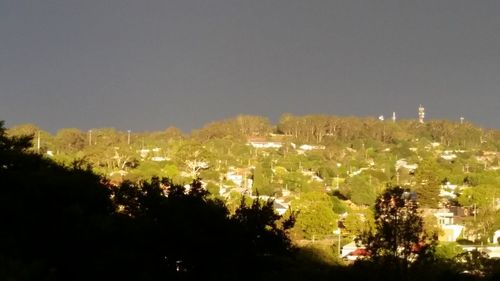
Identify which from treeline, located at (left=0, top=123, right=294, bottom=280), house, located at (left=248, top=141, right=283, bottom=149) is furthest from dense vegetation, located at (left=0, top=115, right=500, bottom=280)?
house, located at (left=248, top=141, right=283, bottom=149)

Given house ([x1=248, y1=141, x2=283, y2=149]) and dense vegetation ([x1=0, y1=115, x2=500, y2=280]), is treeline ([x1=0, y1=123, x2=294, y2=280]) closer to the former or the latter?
dense vegetation ([x1=0, y1=115, x2=500, y2=280])

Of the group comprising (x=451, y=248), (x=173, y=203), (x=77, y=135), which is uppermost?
(x=77, y=135)

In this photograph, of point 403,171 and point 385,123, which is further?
point 385,123

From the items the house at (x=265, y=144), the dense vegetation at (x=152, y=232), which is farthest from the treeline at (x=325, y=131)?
the dense vegetation at (x=152, y=232)

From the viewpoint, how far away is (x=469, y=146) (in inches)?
4675

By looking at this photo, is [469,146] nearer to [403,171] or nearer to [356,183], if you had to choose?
[403,171]

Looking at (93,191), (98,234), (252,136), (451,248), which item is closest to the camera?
(98,234)

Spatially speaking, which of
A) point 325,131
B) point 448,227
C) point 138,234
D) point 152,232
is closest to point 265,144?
point 325,131

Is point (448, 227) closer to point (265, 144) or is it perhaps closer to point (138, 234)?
point (138, 234)

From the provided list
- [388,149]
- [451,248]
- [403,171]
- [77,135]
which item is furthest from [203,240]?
[388,149]

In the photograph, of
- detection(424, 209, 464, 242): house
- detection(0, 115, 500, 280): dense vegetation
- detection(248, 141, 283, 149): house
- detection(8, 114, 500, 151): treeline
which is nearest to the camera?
detection(0, 115, 500, 280): dense vegetation

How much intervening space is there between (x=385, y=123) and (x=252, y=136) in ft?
79.1

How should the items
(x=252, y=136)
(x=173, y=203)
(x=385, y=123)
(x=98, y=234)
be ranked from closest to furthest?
1. (x=98, y=234)
2. (x=173, y=203)
3. (x=252, y=136)
4. (x=385, y=123)

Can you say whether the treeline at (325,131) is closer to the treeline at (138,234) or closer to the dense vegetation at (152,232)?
the dense vegetation at (152,232)
